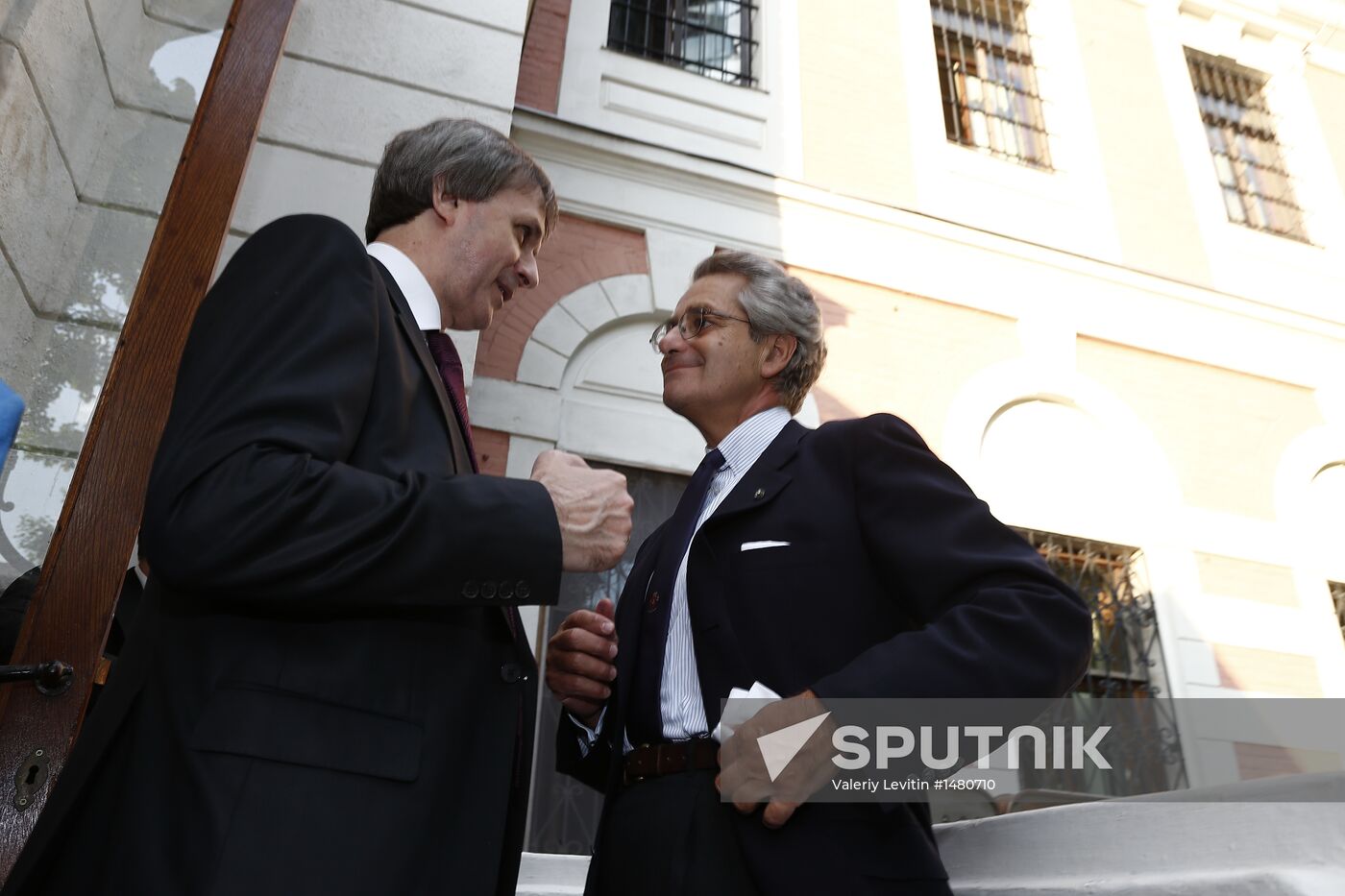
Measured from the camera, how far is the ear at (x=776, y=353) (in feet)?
7.52

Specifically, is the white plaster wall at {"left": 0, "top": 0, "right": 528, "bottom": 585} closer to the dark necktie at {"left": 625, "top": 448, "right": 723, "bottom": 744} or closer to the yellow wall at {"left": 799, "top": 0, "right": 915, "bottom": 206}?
the dark necktie at {"left": 625, "top": 448, "right": 723, "bottom": 744}

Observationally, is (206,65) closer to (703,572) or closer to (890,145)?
(703,572)

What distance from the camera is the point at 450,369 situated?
5.42ft

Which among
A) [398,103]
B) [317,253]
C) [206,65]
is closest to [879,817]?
[317,253]

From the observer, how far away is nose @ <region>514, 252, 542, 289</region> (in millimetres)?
1967

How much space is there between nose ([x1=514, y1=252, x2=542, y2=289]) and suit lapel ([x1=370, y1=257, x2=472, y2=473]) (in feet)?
1.36

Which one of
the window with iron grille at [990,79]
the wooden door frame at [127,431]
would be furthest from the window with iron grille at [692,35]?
the wooden door frame at [127,431]

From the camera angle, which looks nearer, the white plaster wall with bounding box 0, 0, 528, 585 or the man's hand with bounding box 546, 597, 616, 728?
the man's hand with bounding box 546, 597, 616, 728

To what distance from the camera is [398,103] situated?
11.8 feet

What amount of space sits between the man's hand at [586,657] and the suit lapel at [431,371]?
38 cm

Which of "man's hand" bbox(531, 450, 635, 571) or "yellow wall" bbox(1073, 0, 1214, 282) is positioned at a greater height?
"yellow wall" bbox(1073, 0, 1214, 282)

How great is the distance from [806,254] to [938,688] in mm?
5295

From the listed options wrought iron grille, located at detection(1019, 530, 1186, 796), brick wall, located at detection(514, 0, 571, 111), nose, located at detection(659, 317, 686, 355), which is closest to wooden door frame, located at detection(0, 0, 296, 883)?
nose, located at detection(659, 317, 686, 355)

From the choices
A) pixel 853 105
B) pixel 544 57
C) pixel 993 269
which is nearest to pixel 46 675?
pixel 544 57
